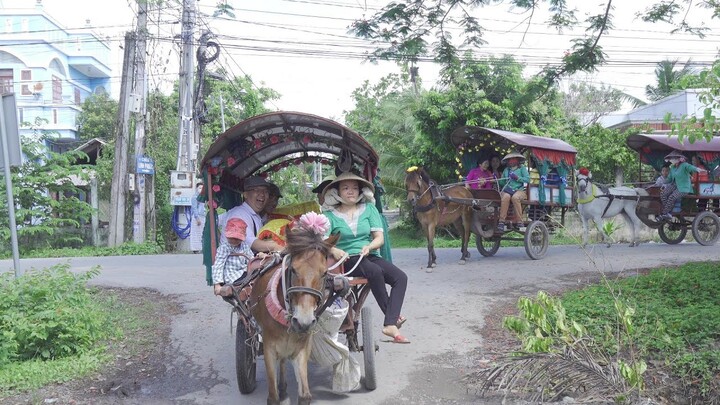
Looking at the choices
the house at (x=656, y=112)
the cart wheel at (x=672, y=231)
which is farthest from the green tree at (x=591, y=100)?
the cart wheel at (x=672, y=231)

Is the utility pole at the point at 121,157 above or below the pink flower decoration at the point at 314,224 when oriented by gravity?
above

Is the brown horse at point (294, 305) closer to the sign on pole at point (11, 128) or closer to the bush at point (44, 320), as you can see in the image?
the bush at point (44, 320)

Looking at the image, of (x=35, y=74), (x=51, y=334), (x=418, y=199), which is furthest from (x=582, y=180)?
(x=35, y=74)

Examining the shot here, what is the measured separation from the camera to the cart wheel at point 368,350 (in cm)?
577

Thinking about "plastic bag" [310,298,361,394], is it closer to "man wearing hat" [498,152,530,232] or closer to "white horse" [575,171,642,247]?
"man wearing hat" [498,152,530,232]

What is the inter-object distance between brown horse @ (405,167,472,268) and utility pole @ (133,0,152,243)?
10.3 m

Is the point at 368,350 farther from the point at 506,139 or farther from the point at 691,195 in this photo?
the point at 691,195

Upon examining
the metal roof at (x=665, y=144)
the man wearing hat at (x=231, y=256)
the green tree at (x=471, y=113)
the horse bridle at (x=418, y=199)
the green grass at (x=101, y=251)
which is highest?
the green tree at (x=471, y=113)

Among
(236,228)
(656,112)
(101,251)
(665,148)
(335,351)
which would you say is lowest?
(335,351)

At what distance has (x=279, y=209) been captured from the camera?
718 centimetres

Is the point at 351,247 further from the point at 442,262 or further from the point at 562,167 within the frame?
the point at 562,167

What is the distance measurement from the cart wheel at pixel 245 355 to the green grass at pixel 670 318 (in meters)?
3.03

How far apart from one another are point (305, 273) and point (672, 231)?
15.0 metres

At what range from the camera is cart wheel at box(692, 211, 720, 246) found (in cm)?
1542
